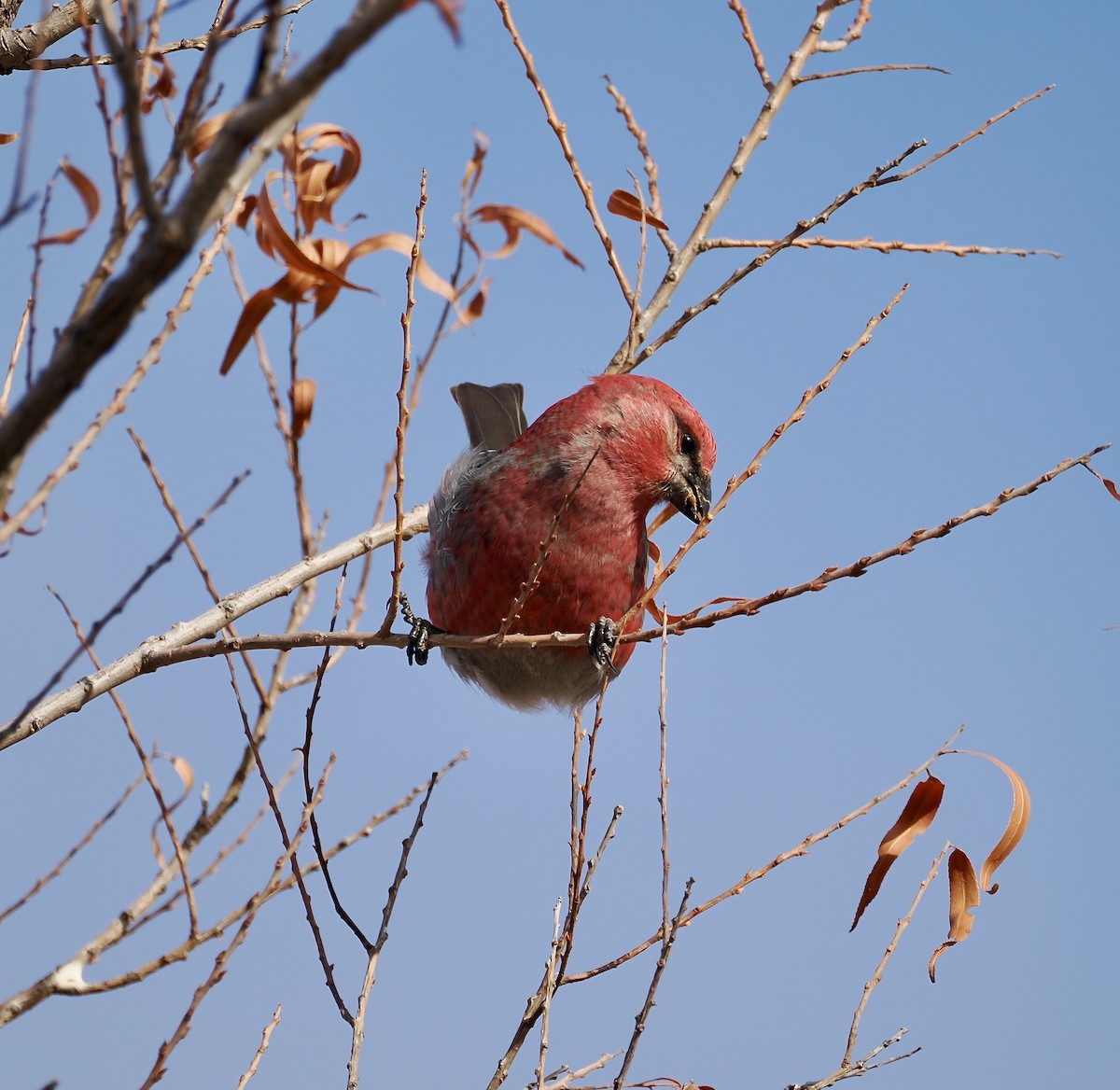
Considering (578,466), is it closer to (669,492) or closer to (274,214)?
(669,492)

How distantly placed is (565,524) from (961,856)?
56.2 inches

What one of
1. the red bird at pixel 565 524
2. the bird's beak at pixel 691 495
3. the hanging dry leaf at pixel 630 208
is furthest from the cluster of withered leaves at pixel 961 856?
the hanging dry leaf at pixel 630 208

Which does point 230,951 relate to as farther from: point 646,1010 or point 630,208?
point 630,208

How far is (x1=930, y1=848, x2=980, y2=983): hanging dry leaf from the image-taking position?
2.54 meters

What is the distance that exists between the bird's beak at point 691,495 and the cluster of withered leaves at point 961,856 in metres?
1.38

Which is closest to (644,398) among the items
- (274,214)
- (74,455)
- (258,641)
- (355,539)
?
(355,539)

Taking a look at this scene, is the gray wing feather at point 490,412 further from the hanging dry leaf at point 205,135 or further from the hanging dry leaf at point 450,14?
the hanging dry leaf at point 450,14

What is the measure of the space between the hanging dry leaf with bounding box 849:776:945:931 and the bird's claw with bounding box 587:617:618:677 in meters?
0.92

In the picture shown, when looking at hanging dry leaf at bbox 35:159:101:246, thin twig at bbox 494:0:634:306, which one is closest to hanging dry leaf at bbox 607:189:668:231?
thin twig at bbox 494:0:634:306

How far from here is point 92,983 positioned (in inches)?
93.0

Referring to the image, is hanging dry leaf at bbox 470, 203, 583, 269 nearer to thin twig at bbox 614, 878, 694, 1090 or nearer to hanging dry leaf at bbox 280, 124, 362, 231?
hanging dry leaf at bbox 280, 124, 362, 231

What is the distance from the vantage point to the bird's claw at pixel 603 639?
3172 millimetres

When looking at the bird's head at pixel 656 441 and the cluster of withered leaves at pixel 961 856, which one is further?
the bird's head at pixel 656 441

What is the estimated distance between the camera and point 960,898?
2551 millimetres
